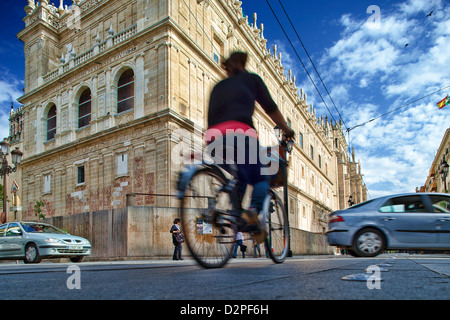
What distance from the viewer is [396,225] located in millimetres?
6586

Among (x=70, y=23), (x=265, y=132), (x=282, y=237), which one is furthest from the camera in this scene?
(x=265, y=132)

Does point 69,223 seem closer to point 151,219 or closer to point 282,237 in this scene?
point 151,219

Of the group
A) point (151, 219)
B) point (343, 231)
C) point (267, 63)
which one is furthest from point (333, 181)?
point (343, 231)

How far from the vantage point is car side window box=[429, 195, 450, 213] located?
6570 millimetres

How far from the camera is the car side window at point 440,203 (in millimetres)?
6570

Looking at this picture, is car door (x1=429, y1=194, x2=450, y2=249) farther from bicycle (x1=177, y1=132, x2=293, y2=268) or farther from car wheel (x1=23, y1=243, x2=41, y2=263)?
car wheel (x1=23, y1=243, x2=41, y2=263)

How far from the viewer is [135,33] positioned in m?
21.4

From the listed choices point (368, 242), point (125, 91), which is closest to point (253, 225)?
point (368, 242)

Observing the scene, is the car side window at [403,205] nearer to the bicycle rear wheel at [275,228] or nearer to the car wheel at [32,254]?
the bicycle rear wheel at [275,228]

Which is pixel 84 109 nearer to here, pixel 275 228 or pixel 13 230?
pixel 13 230

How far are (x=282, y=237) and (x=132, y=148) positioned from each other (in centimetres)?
1673

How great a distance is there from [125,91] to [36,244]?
40.7 feet

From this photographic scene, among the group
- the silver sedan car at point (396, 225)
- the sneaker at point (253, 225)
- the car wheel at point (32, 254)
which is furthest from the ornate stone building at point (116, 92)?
the sneaker at point (253, 225)

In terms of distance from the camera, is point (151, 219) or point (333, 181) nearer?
point (151, 219)
